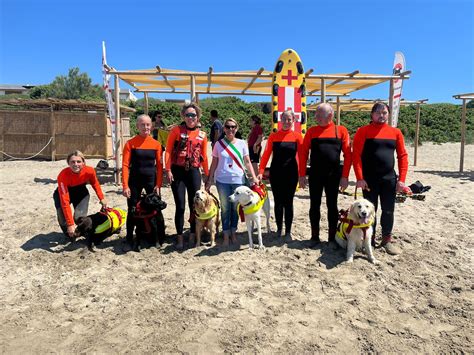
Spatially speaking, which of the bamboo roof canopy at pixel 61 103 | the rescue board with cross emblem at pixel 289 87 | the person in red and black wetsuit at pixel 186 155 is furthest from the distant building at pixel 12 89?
the person in red and black wetsuit at pixel 186 155

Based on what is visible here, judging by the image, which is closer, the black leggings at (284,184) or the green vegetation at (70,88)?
the black leggings at (284,184)

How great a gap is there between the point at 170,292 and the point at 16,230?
3.20 metres

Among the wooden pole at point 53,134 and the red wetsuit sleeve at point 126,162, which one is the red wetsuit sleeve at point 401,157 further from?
the wooden pole at point 53,134

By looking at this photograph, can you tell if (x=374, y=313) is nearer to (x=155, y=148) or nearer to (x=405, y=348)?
(x=405, y=348)

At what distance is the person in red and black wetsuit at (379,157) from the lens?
417 cm

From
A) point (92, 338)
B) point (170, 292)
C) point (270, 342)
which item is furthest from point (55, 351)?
point (270, 342)

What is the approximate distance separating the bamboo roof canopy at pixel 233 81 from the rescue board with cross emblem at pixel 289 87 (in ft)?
0.44

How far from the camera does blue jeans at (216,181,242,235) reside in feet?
14.7

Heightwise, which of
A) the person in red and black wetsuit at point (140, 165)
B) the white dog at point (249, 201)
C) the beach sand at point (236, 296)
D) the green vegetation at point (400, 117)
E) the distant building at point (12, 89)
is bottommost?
the beach sand at point (236, 296)

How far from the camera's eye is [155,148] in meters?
4.51

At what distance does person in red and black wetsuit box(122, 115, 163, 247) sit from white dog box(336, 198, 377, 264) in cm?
233

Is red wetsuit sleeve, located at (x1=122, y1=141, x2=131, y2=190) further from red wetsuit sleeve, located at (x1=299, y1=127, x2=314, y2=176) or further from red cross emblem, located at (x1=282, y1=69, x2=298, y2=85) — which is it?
red cross emblem, located at (x1=282, y1=69, x2=298, y2=85)

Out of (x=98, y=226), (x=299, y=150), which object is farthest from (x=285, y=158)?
(x=98, y=226)

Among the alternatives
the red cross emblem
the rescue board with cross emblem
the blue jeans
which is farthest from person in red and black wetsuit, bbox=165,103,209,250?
the red cross emblem
